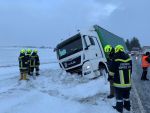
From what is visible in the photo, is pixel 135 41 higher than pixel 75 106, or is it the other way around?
pixel 135 41

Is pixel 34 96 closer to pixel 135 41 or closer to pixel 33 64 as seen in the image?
pixel 33 64

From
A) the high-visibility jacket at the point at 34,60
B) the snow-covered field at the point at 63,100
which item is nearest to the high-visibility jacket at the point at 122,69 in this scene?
the snow-covered field at the point at 63,100

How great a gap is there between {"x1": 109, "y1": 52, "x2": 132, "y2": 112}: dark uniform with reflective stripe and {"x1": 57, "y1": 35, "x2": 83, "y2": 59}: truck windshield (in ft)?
31.4

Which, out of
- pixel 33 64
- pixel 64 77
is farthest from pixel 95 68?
pixel 33 64

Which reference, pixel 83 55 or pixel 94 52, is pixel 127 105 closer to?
pixel 83 55

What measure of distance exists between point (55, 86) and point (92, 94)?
10.5ft

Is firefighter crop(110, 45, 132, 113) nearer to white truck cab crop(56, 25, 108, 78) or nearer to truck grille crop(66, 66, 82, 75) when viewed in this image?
white truck cab crop(56, 25, 108, 78)

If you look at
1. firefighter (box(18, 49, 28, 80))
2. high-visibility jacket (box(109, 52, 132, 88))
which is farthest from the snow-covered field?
firefighter (box(18, 49, 28, 80))

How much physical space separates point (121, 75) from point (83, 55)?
373 inches

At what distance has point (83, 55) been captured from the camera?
2064cm

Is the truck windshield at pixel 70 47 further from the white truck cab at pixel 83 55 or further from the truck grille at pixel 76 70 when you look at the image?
the truck grille at pixel 76 70

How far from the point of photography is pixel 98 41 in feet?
72.8

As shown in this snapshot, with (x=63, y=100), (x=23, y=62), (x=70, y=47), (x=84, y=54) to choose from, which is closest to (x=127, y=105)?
(x=63, y=100)

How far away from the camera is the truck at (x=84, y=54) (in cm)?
2067
